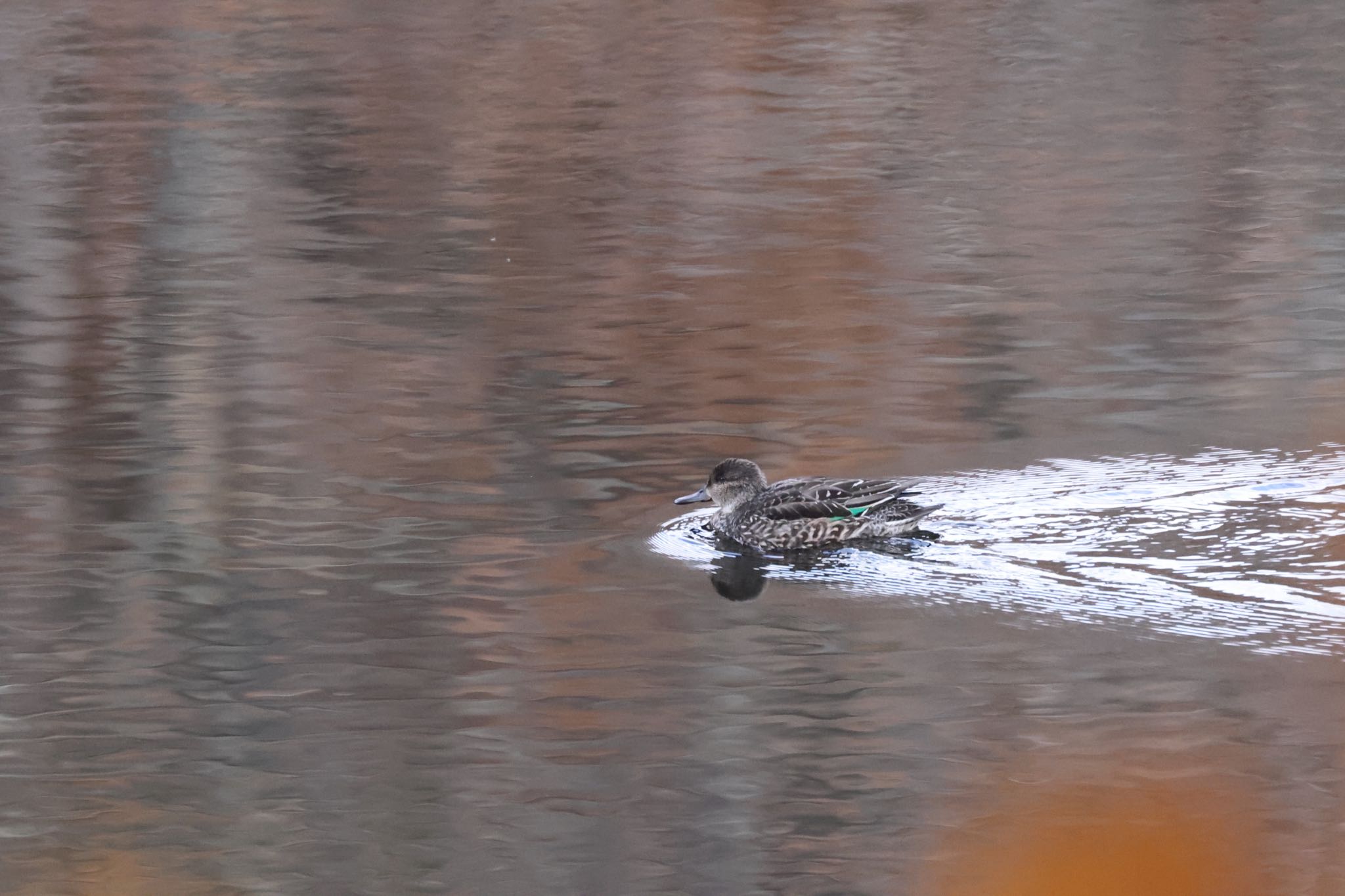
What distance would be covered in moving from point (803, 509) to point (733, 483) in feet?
1.12

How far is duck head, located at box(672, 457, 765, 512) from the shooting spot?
766 cm

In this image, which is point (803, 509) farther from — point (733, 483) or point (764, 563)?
point (733, 483)

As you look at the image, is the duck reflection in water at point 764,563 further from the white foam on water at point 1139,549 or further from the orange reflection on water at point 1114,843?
the orange reflection on water at point 1114,843

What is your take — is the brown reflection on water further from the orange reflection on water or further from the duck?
the duck

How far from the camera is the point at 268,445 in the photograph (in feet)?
28.8

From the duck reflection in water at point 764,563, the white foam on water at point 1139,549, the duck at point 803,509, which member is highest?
the duck at point 803,509

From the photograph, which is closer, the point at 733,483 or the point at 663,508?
the point at 733,483

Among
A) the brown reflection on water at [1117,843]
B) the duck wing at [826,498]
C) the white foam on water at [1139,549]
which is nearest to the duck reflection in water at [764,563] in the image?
the white foam on water at [1139,549]

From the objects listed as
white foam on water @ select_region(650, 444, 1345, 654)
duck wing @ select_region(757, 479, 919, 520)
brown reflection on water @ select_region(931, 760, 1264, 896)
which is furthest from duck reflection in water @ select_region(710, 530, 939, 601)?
brown reflection on water @ select_region(931, 760, 1264, 896)

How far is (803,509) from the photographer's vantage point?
7.44m

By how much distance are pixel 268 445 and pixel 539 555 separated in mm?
1867

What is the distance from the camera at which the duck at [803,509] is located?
23.9ft

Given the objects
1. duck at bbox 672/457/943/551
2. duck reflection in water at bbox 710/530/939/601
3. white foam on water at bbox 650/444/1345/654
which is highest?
duck at bbox 672/457/943/551

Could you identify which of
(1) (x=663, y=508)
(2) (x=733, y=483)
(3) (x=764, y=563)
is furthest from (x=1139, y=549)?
(1) (x=663, y=508)
